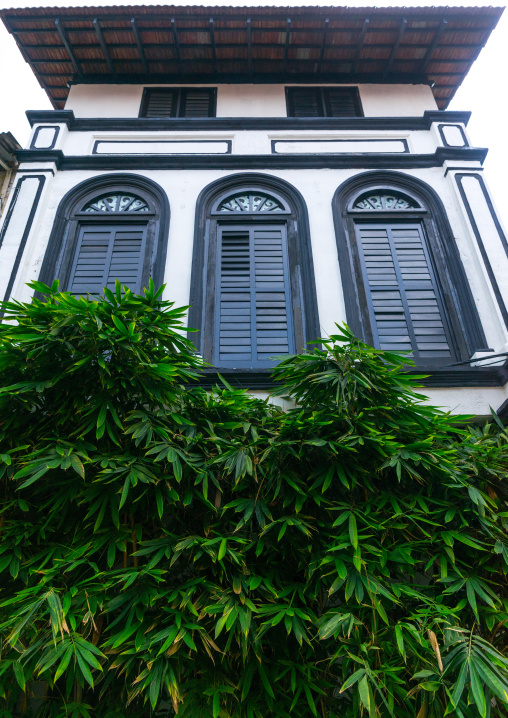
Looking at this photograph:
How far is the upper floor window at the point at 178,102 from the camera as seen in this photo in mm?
7625

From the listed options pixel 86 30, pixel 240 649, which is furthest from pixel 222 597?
pixel 86 30

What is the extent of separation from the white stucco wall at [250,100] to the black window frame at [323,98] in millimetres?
71

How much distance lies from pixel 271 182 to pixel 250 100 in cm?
188

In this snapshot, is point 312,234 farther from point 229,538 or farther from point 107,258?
point 229,538

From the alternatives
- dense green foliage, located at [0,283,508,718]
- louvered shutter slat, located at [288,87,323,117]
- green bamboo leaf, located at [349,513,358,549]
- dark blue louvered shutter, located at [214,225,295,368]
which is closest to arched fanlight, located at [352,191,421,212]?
A: dark blue louvered shutter, located at [214,225,295,368]

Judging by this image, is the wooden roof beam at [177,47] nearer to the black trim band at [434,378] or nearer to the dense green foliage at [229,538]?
the black trim band at [434,378]

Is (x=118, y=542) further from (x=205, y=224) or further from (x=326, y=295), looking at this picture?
(x=205, y=224)

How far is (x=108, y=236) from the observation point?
20.6ft

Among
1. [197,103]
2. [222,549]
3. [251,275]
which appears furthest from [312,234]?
[222,549]

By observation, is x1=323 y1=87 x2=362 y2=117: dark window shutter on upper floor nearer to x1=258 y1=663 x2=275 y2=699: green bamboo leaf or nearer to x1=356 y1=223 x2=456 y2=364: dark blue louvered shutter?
x1=356 y1=223 x2=456 y2=364: dark blue louvered shutter

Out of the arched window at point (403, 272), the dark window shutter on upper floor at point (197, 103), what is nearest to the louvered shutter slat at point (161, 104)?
the dark window shutter on upper floor at point (197, 103)

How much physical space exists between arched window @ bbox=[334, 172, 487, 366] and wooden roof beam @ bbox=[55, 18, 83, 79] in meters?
4.44

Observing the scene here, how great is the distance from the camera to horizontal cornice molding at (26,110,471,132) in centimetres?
713

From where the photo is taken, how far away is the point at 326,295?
18.5 feet
